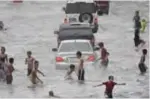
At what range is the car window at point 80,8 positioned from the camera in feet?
131

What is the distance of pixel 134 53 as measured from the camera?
32438mm

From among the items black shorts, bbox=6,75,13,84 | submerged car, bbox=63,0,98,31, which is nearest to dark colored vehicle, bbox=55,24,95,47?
submerged car, bbox=63,0,98,31

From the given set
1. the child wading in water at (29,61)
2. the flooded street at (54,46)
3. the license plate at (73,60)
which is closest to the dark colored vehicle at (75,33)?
the flooded street at (54,46)

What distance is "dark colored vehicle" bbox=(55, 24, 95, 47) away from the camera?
3162 centimetres

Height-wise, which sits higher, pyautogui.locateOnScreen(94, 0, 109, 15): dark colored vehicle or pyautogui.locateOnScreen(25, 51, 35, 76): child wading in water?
pyautogui.locateOnScreen(94, 0, 109, 15): dark colored vehicle

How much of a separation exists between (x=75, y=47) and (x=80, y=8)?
1215 centimetres

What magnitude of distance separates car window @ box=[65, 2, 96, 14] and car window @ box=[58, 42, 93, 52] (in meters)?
11.4

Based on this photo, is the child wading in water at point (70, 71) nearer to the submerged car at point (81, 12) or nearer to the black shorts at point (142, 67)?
the black shorts at point (142, 67)

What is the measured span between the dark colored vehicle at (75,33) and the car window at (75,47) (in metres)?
3.11

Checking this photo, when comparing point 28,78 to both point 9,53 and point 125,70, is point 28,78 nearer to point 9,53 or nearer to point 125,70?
point 125,70

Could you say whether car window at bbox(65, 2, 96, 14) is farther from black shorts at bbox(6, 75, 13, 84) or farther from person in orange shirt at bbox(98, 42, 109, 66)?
black shorts at bbox(6, 75, 13, 84)

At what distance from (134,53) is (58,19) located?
13.7 m

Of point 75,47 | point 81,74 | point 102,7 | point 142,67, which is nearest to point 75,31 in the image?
point 75,47

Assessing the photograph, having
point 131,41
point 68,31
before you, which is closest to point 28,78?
point 68,31
